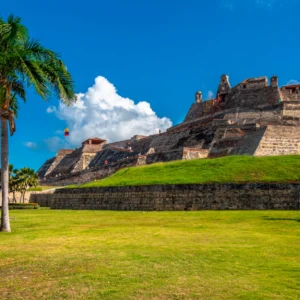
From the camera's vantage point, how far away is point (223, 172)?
→ 2394 cm

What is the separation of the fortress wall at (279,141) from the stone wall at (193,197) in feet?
38.6

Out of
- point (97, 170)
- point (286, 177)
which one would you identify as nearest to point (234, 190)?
point (286, 177)

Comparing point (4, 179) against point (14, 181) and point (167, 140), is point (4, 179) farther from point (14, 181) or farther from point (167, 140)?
point (167, 140)

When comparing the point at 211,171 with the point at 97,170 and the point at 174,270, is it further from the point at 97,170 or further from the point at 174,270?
the point at 97,170

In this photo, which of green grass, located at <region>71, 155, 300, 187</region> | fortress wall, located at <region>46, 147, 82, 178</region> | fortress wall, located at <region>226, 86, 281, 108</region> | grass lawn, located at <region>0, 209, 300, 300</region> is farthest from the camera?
fortress wall, located at <region>46, 147, 82, 178</region>

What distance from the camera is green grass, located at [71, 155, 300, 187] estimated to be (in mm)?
21962

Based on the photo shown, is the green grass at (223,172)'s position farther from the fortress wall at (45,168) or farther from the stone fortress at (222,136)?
the fortress wall at (45,168)

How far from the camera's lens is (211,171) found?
25031 mm

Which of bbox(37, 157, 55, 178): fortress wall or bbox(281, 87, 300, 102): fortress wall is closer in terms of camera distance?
bbox(281, 87, 300, 102): fortress wall

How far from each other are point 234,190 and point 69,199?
47.9 ft

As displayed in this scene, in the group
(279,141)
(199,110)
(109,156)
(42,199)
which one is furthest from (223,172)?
(199,110)

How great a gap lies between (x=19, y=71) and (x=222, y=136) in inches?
1169

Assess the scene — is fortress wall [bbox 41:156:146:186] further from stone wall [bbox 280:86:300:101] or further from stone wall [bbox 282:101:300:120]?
stone wall [bbox 280:86:300:101]

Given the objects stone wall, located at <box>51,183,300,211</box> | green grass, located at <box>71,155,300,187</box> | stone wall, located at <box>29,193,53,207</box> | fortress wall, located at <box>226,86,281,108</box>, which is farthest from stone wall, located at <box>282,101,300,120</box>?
stone wall, located at <box>29,193,53,207</box>
